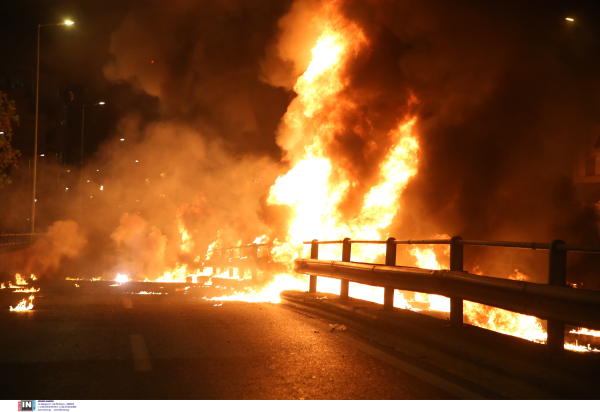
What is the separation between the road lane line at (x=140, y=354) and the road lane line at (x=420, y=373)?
2.18m

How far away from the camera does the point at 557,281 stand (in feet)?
15.0

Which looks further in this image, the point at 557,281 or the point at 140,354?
the point at 140,354

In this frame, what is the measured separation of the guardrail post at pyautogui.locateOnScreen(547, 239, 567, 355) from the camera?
4.45 m

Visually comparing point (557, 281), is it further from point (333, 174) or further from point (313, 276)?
point (333, 174)

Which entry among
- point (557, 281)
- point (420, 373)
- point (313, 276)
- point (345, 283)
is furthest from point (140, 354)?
point (313, 276)

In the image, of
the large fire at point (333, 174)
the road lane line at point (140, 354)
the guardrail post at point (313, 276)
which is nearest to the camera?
the road lane line at point (140, 354)

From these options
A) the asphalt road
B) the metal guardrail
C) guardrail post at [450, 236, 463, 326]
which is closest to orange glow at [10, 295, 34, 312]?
the asphalt road

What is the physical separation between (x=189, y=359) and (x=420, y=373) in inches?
83.6

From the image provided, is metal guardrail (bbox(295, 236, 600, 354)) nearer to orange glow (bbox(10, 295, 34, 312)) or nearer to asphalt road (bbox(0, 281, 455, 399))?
asphalt road (bbox(0, 281, 455, 399))

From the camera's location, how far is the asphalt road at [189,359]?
4.12m

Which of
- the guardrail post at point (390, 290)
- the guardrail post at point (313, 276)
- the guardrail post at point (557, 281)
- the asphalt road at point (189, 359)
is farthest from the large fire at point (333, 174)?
the guardrail post at point (557, 281)

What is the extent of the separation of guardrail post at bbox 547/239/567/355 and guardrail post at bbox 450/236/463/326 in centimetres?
143

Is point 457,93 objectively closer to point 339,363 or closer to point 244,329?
point 244,329

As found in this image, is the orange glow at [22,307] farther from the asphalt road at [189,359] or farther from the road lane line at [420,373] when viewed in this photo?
the road lane line at [420,373]
